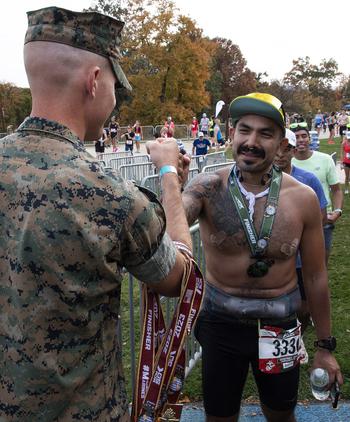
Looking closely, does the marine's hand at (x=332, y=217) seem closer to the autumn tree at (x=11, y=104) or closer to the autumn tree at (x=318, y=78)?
the autumn tree at (x=11, y=104)

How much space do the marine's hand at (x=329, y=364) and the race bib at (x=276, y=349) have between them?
5.9 inches

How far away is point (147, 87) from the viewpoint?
4475cm

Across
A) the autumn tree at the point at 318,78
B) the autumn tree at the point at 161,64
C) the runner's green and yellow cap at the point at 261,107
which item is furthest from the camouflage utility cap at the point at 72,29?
the autumn tree at the point at 318,78

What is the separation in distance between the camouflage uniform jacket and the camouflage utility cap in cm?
25

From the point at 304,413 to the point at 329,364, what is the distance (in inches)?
52.9

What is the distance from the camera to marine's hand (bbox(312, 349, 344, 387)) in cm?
247

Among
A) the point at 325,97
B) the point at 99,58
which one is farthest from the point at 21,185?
the point at 325,97

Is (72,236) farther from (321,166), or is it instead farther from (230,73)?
(230,73)

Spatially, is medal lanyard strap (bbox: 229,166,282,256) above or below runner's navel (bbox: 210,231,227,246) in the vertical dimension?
above

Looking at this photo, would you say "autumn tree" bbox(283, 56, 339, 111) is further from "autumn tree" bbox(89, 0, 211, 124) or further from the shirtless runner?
the shirtless runner

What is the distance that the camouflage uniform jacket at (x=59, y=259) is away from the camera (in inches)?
51.1

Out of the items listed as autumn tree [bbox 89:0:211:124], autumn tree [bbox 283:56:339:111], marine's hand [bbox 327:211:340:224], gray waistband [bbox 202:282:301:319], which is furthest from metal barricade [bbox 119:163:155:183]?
autumn tree [bbox 283:56:339:111]

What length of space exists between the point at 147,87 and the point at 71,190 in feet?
148

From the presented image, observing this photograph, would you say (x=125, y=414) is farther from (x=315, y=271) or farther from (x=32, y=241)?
(x=315, y=271)
